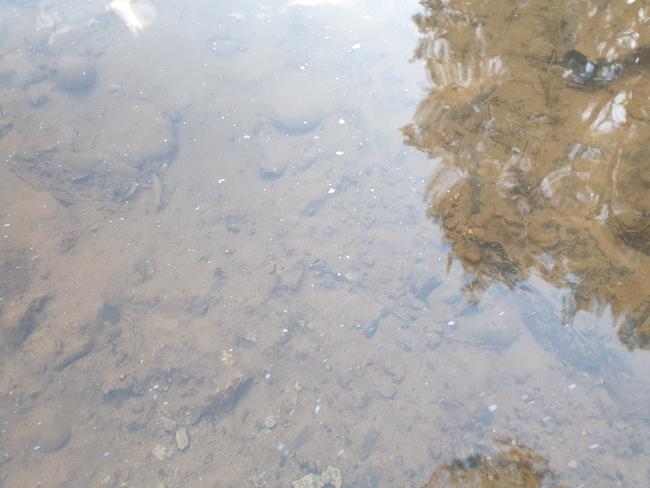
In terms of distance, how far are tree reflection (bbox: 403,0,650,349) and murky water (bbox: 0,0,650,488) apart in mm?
22

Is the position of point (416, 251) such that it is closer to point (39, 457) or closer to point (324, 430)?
point (324, 430)

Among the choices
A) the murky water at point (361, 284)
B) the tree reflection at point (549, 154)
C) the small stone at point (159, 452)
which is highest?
the tree reflection at point (549, 154)

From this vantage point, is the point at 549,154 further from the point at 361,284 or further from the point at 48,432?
the point at 48,432

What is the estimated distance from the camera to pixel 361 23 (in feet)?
33.8

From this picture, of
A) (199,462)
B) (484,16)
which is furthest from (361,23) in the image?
(199,462)

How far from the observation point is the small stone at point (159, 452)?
178 inches

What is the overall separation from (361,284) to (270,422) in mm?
2143

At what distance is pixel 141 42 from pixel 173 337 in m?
7.65

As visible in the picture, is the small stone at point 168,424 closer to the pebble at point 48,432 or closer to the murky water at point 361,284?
the murky water at point 361,284

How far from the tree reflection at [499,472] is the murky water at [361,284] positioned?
2 cm

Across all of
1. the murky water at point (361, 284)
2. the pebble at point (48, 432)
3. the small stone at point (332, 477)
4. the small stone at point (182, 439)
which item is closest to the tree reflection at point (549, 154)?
the murky water at point (361, 284)

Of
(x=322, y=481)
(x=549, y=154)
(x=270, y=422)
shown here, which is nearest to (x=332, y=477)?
(x=322, y=481)

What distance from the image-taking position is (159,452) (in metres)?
4.57

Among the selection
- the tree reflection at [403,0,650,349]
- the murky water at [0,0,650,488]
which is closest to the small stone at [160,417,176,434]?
the murky water at [0,0,650,488]
